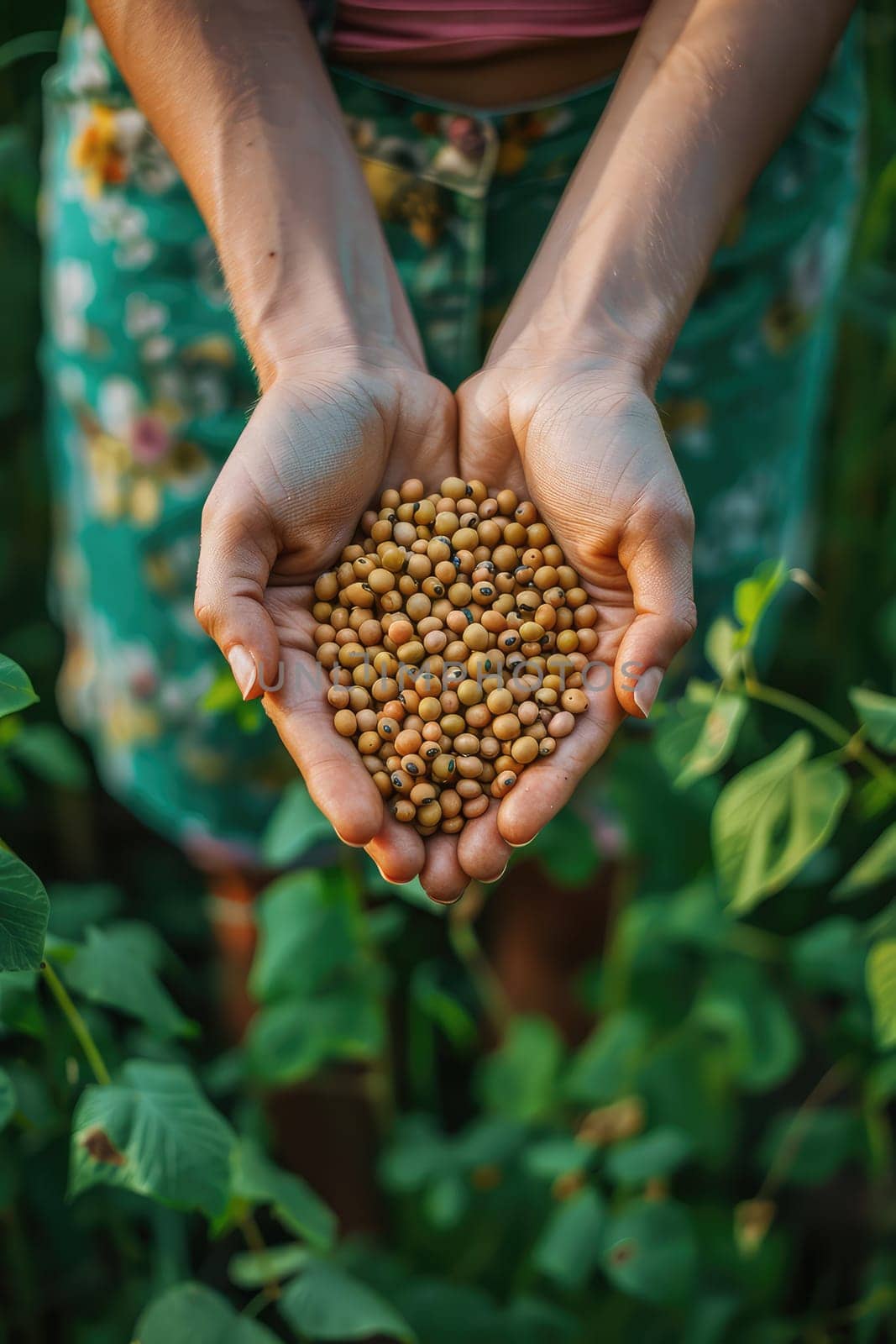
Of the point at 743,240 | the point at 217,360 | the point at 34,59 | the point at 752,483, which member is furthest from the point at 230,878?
the point at 34,59

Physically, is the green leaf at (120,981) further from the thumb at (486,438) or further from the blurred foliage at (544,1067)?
the thumb at (486,438)

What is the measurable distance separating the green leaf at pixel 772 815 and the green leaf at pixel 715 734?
3 cm

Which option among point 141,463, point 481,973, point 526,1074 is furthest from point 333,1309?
point 141,463

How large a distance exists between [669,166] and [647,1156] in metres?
0.76

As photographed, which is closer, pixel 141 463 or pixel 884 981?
pixel 884 981

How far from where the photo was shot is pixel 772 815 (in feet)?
2.59

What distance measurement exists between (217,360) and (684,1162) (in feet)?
2.96

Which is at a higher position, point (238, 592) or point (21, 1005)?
point (238, 592)

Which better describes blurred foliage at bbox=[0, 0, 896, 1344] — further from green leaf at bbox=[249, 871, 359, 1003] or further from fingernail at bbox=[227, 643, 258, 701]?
fingernail at bbox=[227, 643, 258, 701]

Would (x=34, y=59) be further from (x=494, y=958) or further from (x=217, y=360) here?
(x=494, y=958)

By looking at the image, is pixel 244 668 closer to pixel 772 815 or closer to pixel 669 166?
pixel 772 815

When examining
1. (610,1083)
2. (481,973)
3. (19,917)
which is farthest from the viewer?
(481,973)

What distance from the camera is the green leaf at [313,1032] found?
107 cm

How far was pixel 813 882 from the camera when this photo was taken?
1497 millimetres
